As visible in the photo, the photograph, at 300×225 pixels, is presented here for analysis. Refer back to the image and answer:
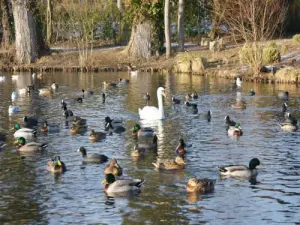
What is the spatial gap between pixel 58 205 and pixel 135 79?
28.3m

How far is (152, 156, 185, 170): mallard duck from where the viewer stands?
22625 mm

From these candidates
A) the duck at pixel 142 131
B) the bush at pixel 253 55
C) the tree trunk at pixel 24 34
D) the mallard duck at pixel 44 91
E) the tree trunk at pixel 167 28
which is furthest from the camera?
the tree trunk at pixel 24 34

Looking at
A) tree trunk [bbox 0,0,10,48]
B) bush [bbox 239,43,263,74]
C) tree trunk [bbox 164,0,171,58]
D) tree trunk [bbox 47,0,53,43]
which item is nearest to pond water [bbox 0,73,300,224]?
bush [bbox 239,43,263,74]

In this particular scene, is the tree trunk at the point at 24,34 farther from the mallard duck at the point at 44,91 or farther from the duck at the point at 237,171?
the duck at the point at 237,171

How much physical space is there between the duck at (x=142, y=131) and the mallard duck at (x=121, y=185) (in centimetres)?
707

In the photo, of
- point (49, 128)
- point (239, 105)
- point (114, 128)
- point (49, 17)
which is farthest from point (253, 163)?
point (49, 17)

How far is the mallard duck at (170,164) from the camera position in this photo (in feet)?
74.2

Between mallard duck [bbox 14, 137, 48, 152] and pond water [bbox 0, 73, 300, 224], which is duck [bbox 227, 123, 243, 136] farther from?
mallard duck [bbox 14, 137, 48, 152]

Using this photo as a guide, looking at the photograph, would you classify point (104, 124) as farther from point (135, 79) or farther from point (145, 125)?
point (135, 79)

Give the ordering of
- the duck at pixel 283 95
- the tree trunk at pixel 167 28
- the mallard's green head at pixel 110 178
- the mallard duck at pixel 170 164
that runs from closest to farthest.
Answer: the mallard's green head at pixel 110 178, the mallard duck at pixel 170 164, the duck at pixel 283 95, the tree trunk at pixel 167 28

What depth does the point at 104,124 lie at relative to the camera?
30344 millimetres

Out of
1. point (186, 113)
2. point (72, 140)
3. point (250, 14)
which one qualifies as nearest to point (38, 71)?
point (250, 14)

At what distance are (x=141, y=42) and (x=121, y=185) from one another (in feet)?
118

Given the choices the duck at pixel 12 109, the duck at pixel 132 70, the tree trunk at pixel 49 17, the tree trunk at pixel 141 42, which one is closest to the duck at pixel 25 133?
the duck at pixel 12 109
